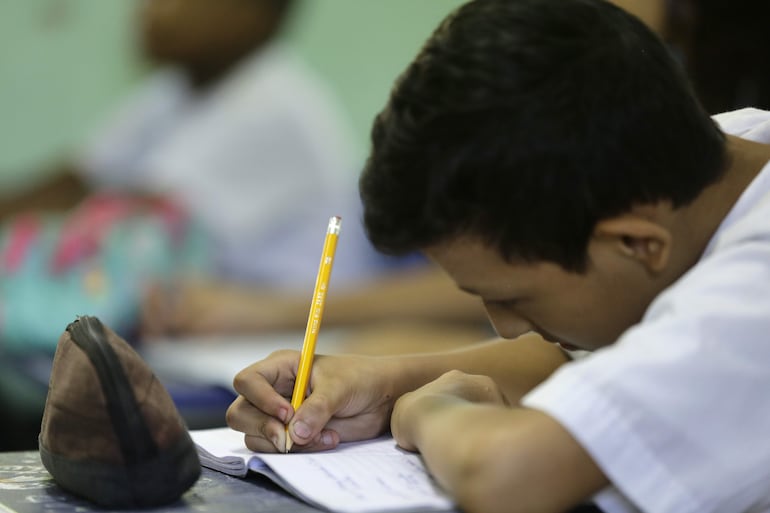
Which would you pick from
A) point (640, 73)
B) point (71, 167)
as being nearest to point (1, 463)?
point (640, 73)

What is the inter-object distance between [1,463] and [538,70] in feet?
1.90

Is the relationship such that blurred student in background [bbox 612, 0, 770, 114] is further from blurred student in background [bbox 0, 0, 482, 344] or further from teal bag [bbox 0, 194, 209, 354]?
teal bag [bbox 0, 194, 209, 354]

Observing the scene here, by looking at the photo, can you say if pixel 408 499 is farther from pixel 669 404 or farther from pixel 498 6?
pixel 498 6

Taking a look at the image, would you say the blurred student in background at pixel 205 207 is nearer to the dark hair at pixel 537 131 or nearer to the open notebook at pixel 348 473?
the open notebook at pixel 348 473

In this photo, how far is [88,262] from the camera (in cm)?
204

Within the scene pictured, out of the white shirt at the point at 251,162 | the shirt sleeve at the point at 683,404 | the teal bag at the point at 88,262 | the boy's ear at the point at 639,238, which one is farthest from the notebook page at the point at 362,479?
the white shirt at the point at 251,162

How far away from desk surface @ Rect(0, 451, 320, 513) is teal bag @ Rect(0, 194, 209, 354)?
115 centimetres

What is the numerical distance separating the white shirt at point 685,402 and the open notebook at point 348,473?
13 centimetres

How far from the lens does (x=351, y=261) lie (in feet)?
7.34

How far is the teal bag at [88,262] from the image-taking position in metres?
2.00

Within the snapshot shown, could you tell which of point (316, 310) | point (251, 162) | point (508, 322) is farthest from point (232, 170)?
point (508, 322)

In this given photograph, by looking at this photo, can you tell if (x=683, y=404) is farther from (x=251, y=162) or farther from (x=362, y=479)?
(x=251, y=162)

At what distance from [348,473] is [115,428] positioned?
0.63 ft

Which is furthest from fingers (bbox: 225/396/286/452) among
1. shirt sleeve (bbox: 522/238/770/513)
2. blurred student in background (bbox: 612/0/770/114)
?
blurred student in background (bbox: 612/0/770/114)
